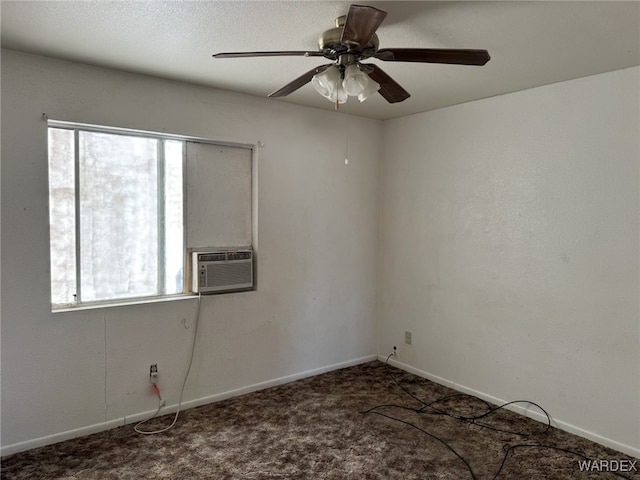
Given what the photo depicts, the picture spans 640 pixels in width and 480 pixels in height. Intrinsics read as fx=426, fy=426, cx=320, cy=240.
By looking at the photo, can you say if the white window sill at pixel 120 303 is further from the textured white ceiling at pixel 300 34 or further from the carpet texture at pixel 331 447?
the textured white ceiling at pixel 300 34

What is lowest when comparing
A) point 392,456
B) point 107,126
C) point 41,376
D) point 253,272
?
point 392,456

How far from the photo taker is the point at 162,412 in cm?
314

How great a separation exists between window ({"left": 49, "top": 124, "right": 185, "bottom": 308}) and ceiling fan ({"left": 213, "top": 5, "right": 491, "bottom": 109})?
4.63 ft

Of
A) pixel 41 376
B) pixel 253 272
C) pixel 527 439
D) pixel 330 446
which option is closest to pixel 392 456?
pixel 330 446

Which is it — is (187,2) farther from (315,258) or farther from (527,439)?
(527,439)

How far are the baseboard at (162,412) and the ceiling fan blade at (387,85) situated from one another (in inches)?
99.5

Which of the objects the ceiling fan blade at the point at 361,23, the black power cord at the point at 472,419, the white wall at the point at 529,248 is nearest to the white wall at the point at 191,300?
the white wall at the point at 529,248

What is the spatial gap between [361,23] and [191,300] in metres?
2.36

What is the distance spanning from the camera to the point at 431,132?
12.6ft

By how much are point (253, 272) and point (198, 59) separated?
1.70 m

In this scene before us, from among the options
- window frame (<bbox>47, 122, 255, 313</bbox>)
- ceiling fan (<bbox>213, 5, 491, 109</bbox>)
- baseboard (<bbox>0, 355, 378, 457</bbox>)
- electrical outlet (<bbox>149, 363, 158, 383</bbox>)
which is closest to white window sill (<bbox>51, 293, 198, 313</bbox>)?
window frame (<bbox>47, 122, 255, 313</bbox>)

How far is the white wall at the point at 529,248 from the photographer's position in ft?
8.86

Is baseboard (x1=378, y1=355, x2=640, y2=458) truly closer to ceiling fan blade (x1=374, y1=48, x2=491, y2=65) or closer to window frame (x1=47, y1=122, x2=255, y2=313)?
window frame (x1=47, y1=122, x2=255, y2=313)

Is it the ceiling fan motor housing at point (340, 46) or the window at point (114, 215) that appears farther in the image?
the window at point (114, 215)
